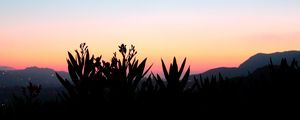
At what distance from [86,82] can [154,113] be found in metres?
0.89

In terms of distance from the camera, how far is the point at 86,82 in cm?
420

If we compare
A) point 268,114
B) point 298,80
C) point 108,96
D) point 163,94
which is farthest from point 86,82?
point 298,80

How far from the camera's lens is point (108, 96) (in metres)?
4.06

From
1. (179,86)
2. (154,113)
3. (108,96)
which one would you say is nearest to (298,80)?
(179,86)

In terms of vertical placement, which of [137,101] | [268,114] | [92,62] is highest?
[92,62]

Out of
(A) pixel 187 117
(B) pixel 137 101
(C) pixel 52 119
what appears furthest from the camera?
(C) pixel 52 119

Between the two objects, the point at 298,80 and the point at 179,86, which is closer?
the point at 179,86

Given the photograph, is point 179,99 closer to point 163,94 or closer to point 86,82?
point 163,94

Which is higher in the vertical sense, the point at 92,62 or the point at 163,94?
the point at 92,62

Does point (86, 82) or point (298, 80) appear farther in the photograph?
point (298, 80)

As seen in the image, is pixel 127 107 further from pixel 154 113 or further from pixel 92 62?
pixel 92 62

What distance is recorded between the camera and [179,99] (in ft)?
12.6

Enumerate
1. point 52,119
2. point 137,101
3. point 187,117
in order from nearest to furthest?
point 187,117, point 137,101, point 52,119

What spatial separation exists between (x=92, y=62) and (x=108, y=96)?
2.17ft
